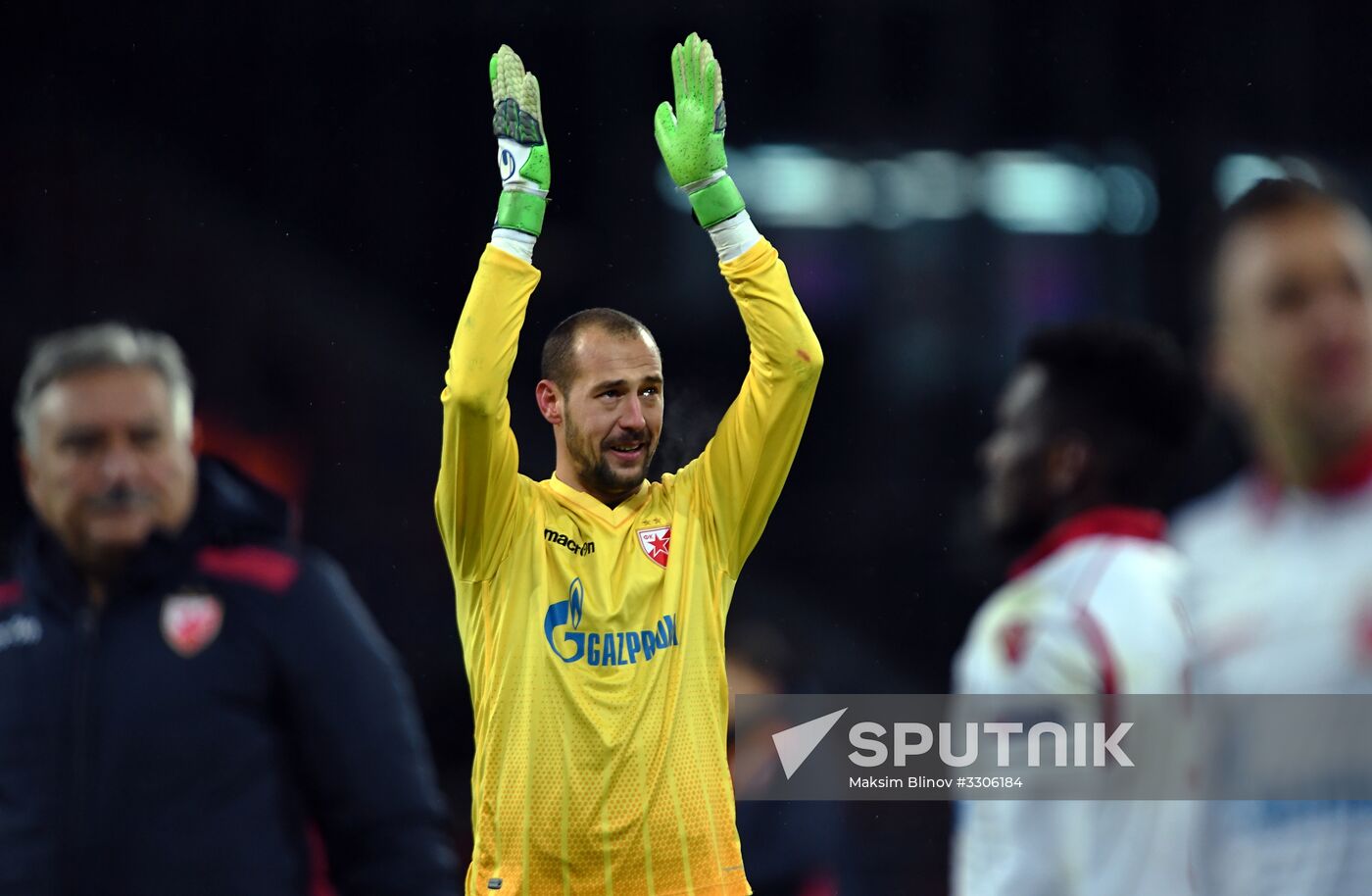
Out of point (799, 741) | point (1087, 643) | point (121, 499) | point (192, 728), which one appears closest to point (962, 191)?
point (799, 741)

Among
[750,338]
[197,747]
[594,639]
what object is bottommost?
[197,747]

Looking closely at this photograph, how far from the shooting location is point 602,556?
2717 mm

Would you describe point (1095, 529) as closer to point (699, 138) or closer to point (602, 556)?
point (602, 556)

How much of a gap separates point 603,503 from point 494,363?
14.6 inches

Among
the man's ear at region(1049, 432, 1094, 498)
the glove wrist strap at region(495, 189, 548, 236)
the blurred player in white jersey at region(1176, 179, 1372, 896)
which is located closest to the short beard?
the glove wrist strap at region(495, 189, 548, 236)

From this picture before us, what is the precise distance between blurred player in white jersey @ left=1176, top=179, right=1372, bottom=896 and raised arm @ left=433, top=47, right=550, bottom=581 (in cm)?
132

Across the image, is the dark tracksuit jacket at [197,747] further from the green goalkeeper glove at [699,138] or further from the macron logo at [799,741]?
the macron logo at [799,741]

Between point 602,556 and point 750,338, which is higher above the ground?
point 750,338

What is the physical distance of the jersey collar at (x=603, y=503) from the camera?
9.04 ft

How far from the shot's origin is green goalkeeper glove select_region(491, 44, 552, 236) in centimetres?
270

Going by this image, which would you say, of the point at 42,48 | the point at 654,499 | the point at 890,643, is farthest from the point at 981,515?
the point at 42,48

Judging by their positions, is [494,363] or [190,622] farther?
[494,363]

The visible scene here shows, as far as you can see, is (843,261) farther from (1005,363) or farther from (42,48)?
(42,48)

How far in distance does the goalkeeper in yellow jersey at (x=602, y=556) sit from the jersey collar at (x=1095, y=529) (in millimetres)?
612
